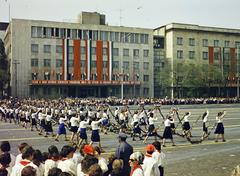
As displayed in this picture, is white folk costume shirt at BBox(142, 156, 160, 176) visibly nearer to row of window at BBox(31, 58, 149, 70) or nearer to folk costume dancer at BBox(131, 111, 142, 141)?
folk costume dancer at BBox(131, 111, 142, 141)

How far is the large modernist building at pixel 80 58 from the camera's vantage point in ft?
227

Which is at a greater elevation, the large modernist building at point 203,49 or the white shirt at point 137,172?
the large modernist building at point 203,49

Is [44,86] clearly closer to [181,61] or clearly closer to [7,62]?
[7,62]

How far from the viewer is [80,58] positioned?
7481cm

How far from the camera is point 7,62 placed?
80500mm

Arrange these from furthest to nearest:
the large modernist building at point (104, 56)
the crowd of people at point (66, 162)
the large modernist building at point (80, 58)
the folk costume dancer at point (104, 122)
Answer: the large modernist building at point (104, 56) → the large modernist building at point (80, 58) → the folk costume dancer at point (104, 122) → the crowd of people at point (66, 162)

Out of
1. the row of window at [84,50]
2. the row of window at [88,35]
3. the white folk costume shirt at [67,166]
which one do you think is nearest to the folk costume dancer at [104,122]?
the white folk costume shirt at [67,166]

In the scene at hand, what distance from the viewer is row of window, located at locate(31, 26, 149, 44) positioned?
70.8 metres

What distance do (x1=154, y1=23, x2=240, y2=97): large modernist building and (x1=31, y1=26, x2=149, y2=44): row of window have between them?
6486 mm

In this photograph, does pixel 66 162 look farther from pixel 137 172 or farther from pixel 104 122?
pixel 104 122

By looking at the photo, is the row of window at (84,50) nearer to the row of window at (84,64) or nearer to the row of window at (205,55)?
the row of window at (84,64)

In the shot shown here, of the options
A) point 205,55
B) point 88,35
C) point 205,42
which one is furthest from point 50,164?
point 205,55

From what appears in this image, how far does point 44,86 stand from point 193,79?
31690mm

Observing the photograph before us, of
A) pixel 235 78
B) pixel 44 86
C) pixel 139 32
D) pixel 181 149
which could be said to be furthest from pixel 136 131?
pixel 235 78
